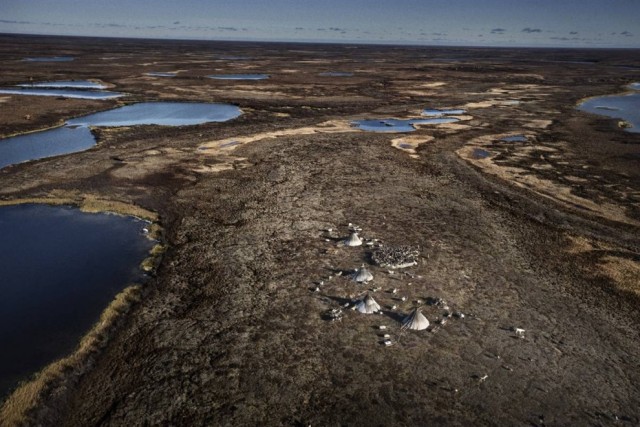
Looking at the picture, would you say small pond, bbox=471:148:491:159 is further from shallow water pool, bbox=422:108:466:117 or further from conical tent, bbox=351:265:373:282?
conical tent, bbox=351:265:373:282

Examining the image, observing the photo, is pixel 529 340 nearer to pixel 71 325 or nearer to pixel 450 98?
pixel 71 325

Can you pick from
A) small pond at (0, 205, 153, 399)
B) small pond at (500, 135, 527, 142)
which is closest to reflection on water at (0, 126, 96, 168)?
small pond at (0, 205, 153, 399)

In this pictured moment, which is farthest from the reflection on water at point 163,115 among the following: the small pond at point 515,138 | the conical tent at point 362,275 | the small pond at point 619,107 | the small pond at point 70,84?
the small pond at point 619,107

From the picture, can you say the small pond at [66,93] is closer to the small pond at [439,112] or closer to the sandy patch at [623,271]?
the small pond at [439,112]

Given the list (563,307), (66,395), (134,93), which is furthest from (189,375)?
(134,93)

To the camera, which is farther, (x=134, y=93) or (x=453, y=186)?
(x=134, y=93)

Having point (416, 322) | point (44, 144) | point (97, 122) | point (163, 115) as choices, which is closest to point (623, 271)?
point (416, 322)

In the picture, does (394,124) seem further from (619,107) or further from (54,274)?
(619,107)
